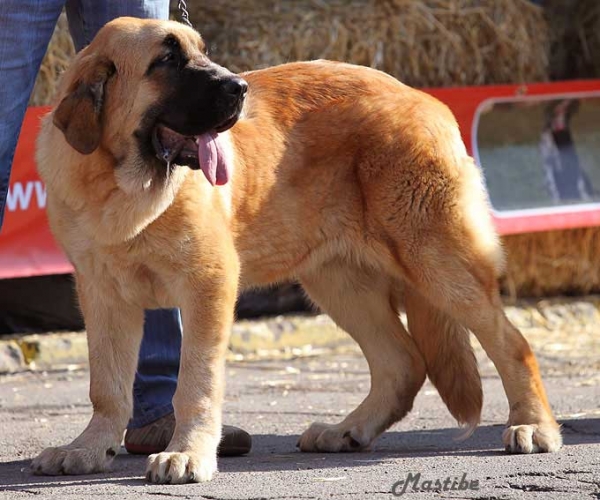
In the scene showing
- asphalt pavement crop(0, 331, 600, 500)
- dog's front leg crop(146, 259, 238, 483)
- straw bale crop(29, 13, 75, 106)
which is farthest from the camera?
straw bale crop(29, 13, 75, 106)

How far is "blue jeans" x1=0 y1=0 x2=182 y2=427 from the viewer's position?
4.18 meters

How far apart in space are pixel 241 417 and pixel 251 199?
48.1 inches

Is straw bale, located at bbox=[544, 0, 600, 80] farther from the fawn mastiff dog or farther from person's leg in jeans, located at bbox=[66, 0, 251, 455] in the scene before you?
person's leg in jeans, located at bbox=[66, 0, 251, 455]

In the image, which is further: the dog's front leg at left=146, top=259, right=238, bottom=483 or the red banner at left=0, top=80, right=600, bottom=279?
the red banner at left=0, top=80, right=600, bottom=279

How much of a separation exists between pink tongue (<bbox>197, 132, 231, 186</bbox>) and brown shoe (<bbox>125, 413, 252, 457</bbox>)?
0.92m

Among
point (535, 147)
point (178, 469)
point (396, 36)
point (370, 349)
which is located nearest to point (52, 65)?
point (396, 36)

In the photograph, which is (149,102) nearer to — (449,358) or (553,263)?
(449,358)

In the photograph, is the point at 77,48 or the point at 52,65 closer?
the point at 77,48

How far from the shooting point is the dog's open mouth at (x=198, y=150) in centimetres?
392

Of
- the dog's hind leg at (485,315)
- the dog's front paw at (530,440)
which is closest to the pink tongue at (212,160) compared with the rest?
the dog's hind leg at (485,315)

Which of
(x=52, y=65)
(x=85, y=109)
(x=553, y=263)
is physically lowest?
(x=553, y=263)

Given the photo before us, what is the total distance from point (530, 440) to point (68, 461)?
1469 millimetres

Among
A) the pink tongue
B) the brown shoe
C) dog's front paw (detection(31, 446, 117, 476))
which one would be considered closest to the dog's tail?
the brown shoe

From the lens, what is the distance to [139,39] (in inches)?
156
